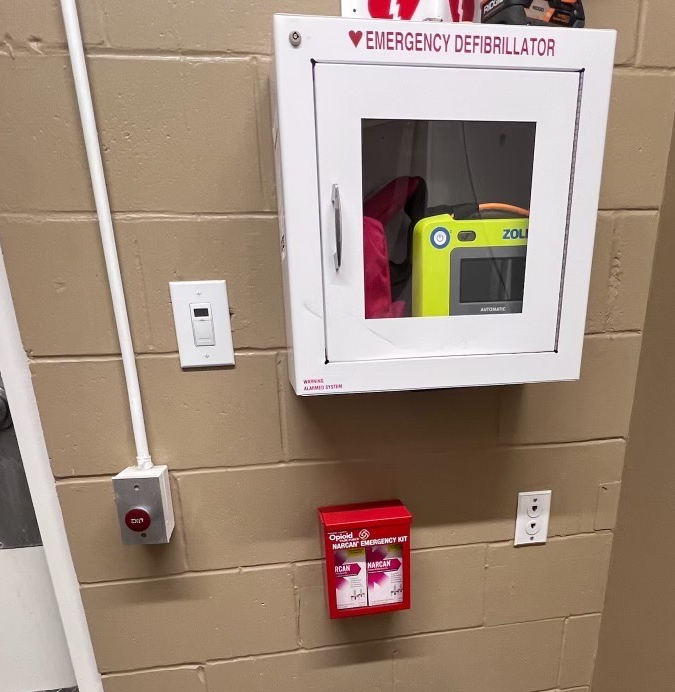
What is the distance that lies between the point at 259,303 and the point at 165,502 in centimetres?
37

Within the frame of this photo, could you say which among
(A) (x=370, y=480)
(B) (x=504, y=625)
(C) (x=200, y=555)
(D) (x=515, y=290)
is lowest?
(B) (x=504, y=625)

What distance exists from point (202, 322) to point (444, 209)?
0.40 m

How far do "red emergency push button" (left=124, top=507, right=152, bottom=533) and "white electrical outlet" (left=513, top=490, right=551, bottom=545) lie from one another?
68 cm

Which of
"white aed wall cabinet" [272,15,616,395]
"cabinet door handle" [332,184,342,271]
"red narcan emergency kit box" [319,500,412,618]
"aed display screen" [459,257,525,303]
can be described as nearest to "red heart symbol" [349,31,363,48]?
"white aed wall cabinet" [272,15,616,395]

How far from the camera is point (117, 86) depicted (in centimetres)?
65

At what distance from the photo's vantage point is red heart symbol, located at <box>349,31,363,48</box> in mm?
533

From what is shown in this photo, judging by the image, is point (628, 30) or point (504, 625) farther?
point (504, 625)

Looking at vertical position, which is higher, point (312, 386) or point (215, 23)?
point (215, 23)

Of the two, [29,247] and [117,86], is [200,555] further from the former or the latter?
[117,86]

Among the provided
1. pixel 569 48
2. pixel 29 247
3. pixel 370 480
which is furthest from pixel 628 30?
pixel 29 247

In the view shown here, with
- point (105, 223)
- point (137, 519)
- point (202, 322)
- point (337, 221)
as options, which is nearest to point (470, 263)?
point (337, 221)

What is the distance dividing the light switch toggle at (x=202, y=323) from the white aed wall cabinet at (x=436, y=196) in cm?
17

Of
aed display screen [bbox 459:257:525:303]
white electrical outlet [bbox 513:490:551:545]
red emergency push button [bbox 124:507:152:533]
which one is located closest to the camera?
aed display screen [bbox 459:257:525:303]

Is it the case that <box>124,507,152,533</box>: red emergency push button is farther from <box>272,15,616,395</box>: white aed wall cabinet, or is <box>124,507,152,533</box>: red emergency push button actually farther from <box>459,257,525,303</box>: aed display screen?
<box>459,257,525,303</box>: aed display screen
